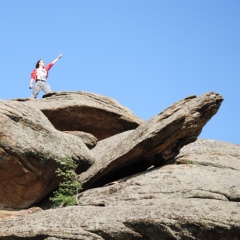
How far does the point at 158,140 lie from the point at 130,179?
2091 mm

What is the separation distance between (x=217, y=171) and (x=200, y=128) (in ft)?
7.93

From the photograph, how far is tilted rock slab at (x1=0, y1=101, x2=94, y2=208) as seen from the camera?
23.6 m

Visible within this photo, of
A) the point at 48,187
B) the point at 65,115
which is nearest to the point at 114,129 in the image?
the point at 65,115

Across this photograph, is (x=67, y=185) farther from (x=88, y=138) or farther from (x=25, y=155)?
(x=88, y=138)

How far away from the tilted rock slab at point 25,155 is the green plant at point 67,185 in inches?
15.9

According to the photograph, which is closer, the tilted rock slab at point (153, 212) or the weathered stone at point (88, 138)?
the tilted rock slab at point (153, 212)

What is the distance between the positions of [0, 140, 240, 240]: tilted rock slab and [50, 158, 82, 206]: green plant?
54cm

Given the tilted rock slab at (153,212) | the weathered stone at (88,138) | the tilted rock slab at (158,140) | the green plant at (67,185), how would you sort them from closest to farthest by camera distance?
the tilted rock slab at (153,212)
the green plant at (67,185)
the tilted rock slab at (158,140)
the weathered stone at (88,138)

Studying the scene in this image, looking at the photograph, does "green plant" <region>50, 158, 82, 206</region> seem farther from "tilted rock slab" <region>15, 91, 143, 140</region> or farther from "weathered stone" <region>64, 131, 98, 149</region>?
"tilted rock slab" <region>15, 91, 143, 140</region>

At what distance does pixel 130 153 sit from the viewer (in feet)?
75.9

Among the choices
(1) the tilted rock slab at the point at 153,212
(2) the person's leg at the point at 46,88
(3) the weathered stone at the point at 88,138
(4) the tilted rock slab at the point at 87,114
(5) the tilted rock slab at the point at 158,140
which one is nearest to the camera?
(1) the tilted rock slab at the point at 153,212

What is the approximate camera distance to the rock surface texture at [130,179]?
17891 mm

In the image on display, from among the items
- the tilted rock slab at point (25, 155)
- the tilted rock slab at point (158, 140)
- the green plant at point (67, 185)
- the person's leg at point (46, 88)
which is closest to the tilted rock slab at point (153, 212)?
the green plant at point (67, 185)

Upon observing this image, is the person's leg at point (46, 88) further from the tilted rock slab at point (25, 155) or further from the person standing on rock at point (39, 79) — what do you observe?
the tilted rock slab at point (25, 155)
